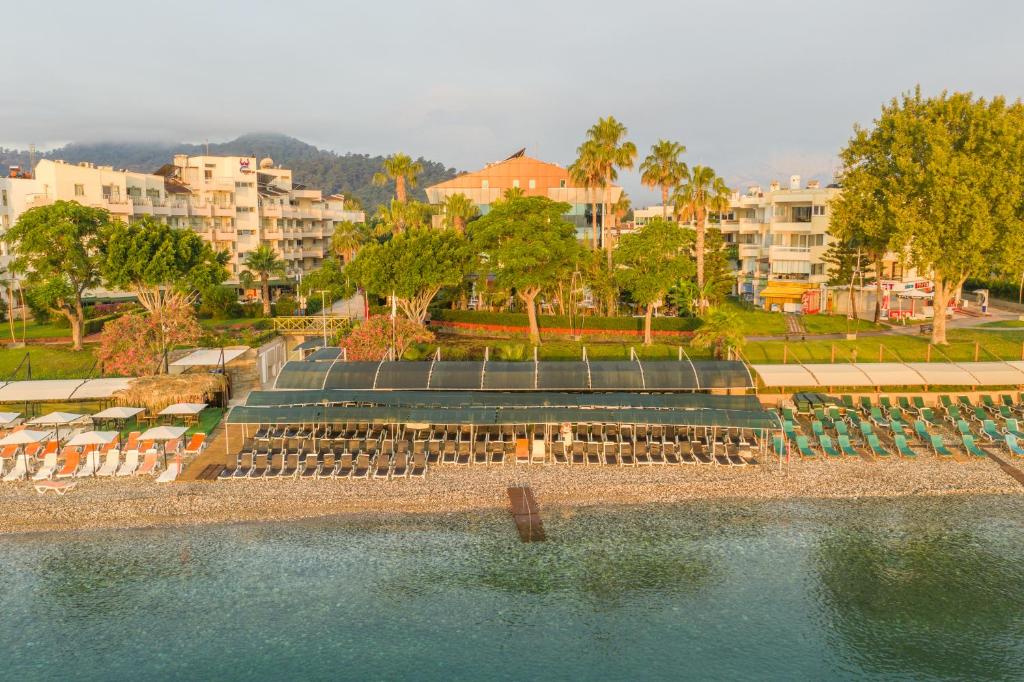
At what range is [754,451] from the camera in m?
31.6

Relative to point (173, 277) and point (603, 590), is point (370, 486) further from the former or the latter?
point (173, 277)

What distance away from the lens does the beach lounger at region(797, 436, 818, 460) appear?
31.2 m

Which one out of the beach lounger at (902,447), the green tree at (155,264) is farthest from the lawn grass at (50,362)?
the beach lounger at (902,447)

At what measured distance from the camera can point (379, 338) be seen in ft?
141

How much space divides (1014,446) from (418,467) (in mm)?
24183

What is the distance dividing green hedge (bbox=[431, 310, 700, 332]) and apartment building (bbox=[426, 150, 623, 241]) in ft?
84.0

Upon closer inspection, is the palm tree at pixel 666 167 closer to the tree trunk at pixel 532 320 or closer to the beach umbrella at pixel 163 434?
the tree trunk at pixel 532 320

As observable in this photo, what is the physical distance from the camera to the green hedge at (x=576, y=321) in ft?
181

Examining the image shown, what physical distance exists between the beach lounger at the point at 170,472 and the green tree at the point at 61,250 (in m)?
32.2

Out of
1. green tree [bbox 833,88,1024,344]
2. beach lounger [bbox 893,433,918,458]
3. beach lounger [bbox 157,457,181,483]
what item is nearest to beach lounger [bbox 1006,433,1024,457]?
beach lounger [bbox 893,433,918,458]

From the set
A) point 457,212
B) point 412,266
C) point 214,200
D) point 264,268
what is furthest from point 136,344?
point 214,200

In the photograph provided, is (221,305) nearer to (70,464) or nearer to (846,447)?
(70,464)

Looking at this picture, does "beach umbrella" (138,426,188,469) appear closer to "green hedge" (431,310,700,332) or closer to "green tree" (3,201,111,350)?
"green tree" (3,201,111,350)

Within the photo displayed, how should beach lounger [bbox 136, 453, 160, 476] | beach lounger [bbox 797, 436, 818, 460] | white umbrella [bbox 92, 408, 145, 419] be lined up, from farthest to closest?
white umbrella [bbox 92, 408, 145, 419], beach lounger [bbox 797, 436, 818, 460], beach lounger [bbox 136, 453, 160, 476]
